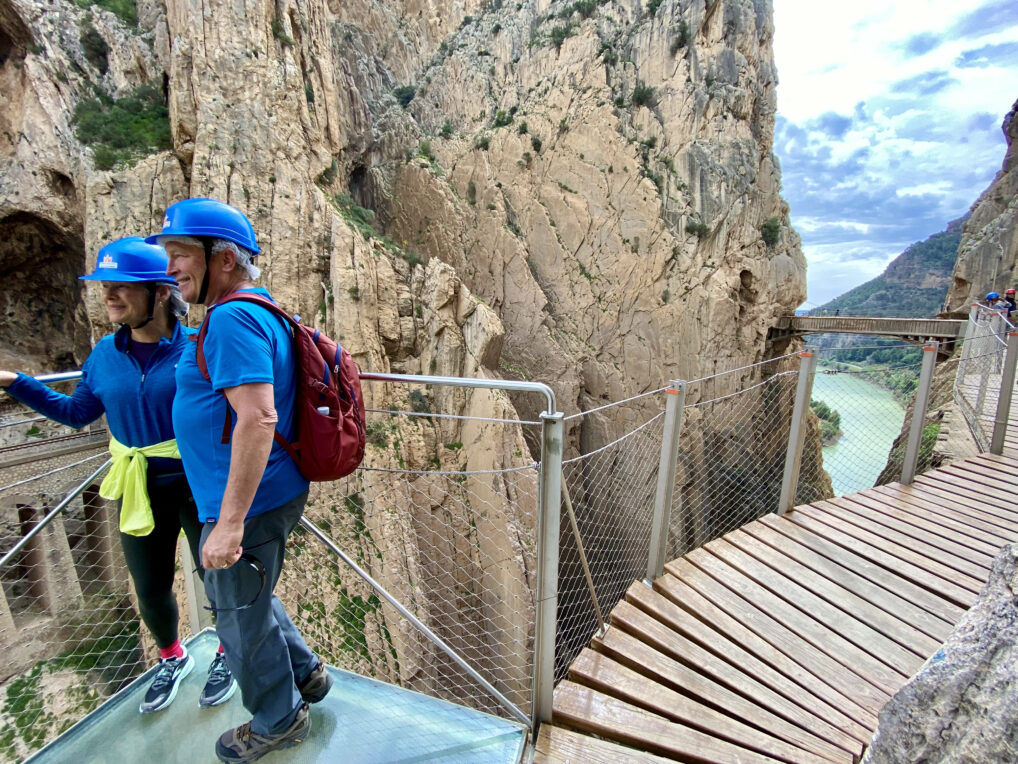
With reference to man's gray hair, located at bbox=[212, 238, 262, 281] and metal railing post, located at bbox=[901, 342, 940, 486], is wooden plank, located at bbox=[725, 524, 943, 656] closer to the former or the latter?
metal railing post, located at bbox=[901, 342, 940, 486]

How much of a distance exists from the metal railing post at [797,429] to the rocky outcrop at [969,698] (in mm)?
2683

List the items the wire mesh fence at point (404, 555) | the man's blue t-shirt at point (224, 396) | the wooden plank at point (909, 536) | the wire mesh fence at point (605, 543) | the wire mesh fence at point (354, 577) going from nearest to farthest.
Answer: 1. the man's blue t-shirt at point (224, 396)
2. the wooden plank at point (909, 536)
3. the wire mesh fence at point (605, 543)
4. the wire mesh fence at point (404, 555)
5. the wire mesh fence at point (354, 577)

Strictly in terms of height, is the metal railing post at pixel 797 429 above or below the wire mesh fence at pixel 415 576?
above

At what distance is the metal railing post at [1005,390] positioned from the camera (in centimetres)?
431

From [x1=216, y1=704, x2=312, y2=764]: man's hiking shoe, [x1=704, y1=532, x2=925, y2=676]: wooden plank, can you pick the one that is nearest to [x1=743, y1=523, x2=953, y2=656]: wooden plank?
[x1=704, y1=532, x2=925, y2=676]: wooden plank

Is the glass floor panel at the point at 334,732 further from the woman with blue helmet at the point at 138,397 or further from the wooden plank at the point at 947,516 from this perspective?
the wooden plank at the point at 947,516

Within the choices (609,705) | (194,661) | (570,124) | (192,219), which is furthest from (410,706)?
(570,124)

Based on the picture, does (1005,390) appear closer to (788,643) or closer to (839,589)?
(839,589)

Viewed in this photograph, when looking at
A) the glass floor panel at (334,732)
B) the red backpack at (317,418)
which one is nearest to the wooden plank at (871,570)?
the glass floor panel at (334,732)

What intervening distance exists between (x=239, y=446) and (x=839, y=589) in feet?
11.6

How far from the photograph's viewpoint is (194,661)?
2.31 meters

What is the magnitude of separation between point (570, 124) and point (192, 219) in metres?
18.6

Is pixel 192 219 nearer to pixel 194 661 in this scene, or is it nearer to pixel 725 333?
pixel 194 661

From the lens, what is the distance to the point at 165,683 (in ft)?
6.95
